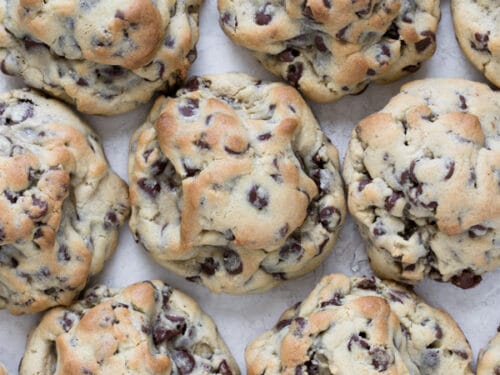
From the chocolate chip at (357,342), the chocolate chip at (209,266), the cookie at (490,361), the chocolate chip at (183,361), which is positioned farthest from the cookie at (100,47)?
the cookie at (490,361)

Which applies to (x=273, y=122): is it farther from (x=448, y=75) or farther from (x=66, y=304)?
(x=66, y=304)

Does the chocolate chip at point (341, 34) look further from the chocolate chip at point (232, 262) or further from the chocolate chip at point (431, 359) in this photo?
the chocolate chip at point (431, 359)

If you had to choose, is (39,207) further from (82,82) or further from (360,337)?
(360,337)

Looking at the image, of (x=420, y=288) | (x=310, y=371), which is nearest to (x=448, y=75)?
(x=420, y=288)

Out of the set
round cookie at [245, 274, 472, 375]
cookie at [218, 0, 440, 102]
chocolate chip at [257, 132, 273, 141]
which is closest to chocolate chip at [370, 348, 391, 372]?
round cookie at [245, 274, 472, 375]

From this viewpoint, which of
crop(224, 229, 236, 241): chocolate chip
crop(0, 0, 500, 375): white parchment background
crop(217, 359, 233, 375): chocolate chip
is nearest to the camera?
crop(224, 229, 236, 241): chocolate chip

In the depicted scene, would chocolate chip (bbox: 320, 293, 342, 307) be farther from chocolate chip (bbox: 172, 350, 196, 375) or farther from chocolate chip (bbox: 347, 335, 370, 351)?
chocolate chip (bbox: 172, 350, 196, 375)

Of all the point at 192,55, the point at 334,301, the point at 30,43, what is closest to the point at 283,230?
the point at 334,301
